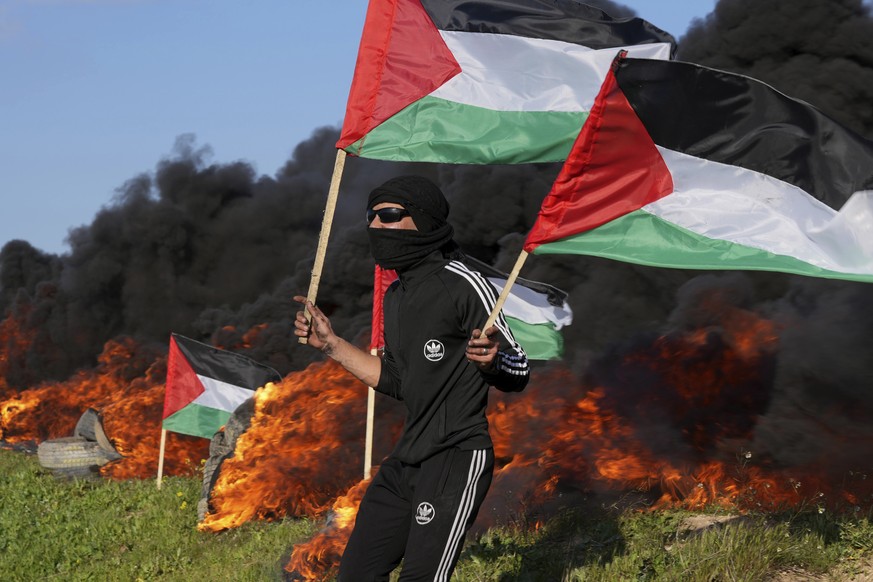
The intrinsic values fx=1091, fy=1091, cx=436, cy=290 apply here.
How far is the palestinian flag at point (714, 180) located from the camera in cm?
548

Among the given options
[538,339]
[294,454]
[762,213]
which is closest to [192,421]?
[294,454]

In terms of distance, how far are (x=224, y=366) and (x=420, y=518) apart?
11.1m

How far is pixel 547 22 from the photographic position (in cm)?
810

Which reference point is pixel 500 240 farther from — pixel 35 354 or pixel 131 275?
pixel 35 354

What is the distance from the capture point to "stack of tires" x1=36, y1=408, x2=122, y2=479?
1638cm

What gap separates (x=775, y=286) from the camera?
51.1 ft

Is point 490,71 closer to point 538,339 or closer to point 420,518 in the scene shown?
point 420,518

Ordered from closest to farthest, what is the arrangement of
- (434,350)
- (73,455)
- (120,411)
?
(434,350), (73,455), (120,411)

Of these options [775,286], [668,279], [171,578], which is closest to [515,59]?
[171,578]

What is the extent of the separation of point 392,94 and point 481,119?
2.72 feet

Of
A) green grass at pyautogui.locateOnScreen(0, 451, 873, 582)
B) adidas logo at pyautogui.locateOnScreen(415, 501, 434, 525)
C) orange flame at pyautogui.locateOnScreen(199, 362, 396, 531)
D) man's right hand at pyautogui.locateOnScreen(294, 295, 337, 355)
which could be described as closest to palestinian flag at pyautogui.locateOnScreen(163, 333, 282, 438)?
green grass at pyautogui.locateOnScreen(0, 451, 873, 582)

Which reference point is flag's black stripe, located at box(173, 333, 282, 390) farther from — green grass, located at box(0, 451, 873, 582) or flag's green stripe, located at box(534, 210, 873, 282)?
flag's green stripe, located at box(534, 210, 873, 282)

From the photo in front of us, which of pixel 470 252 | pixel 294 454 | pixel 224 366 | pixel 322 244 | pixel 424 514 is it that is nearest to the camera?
pixel 424 514

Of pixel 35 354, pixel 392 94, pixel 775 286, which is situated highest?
pixel 392 94
